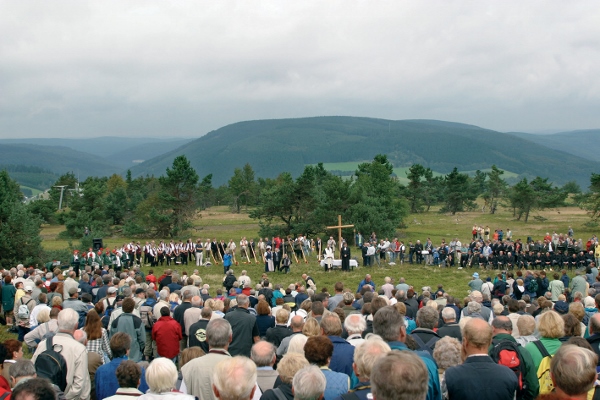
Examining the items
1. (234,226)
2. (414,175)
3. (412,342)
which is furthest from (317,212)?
(414,175)

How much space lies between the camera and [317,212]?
36094 mm

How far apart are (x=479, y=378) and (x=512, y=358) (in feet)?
4.01

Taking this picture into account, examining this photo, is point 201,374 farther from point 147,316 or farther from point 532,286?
point 532,286

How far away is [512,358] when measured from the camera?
5484 millimetres

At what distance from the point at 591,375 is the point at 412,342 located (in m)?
2.33

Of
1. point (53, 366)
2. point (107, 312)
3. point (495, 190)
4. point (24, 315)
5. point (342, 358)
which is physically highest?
point (495, 190)

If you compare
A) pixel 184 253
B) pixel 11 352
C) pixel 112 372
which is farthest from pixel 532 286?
pixel 184 253

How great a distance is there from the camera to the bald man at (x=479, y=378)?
4457 mm

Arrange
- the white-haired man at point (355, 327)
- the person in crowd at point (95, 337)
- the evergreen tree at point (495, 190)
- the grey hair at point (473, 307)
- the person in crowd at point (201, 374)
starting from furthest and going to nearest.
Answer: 1. the evergreen tree at point (495, 190)
2. the grey hair at point (473, 307)
3. the person in crowd at point (95, 337)
4. the white-haired man at point (355, 327)
5. the person in crowd at point (201, 374)

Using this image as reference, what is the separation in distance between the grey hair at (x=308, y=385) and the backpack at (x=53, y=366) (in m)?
3.39

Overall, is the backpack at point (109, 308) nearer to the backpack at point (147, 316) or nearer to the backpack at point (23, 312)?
the backpack at point (147, 316)

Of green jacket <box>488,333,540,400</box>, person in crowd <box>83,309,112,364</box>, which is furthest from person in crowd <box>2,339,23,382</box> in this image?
green jacket <box>488,333,540,400</box>

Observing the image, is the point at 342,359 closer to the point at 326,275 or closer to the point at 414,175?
the point at 326,275

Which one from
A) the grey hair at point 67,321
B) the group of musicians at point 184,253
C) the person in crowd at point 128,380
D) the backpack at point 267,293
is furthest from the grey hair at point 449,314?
the group of musicians at point 184,253
